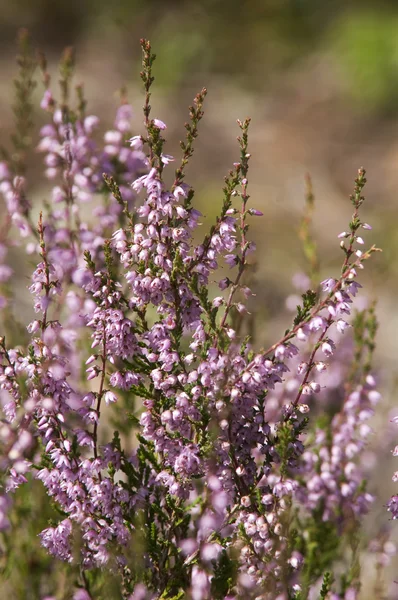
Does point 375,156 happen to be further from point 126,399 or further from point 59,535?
point 59,535

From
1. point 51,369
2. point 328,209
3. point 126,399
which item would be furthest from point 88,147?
point 328,209

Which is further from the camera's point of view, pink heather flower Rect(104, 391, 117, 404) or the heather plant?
pink heather flower Rect(104, 391, 117, 404)

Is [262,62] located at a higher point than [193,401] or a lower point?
higher

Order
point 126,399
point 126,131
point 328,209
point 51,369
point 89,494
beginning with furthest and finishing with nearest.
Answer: point 328,209
point 126,131
point 126,399
point 89,494
point 51,369

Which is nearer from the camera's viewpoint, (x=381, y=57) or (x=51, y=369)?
(x=51, y=369)

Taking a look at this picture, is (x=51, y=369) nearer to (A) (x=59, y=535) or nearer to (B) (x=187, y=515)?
(A) (x=59, y=535)

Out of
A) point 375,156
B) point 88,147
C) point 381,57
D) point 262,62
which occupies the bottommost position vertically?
point 88,147

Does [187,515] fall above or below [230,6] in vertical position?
below

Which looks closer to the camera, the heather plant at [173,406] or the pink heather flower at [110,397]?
the heather plant at [173,406]

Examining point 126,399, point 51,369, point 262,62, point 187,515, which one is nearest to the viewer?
point 51,369

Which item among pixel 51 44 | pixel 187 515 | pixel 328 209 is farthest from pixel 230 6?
pixel 187 515
